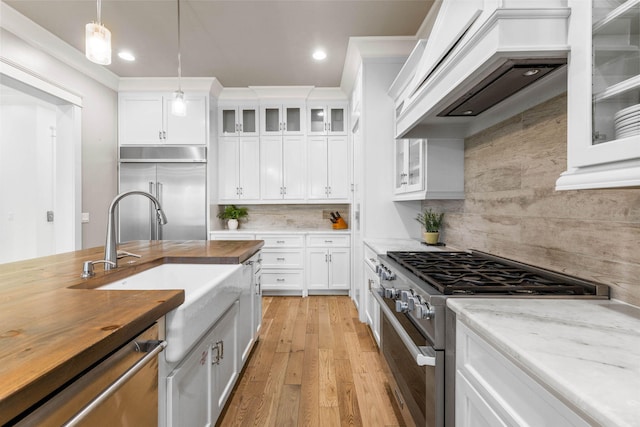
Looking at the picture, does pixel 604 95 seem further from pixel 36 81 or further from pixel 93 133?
pixel 93 133

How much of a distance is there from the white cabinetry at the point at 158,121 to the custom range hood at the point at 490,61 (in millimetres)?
3137

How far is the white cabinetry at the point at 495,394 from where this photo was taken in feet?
2.13

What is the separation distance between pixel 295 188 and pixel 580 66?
3.87 m

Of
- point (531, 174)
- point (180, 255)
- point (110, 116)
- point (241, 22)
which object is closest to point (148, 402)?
point (180, 255)

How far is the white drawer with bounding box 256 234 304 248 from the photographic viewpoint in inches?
171

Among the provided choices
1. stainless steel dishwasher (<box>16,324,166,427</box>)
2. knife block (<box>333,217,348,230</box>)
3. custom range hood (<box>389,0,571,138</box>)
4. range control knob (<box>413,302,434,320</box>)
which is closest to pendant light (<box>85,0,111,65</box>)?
stainless steel dishwasher (<box>16,324,166,427</box>)

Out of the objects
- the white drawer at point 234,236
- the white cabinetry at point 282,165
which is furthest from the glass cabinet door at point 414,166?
the white drawer at point 234,236

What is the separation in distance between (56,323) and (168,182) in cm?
378

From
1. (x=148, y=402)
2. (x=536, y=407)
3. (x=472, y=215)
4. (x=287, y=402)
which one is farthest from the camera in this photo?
(x=472, y=215)

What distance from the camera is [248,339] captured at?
240 cm

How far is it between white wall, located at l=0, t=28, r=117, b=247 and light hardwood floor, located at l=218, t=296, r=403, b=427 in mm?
2433

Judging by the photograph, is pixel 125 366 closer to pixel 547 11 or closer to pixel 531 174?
pixel 547 11

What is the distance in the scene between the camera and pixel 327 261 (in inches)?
171

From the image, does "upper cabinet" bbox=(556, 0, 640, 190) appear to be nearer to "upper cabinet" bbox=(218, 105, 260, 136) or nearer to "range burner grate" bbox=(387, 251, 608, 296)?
"range burner grate" bbox=(387, 251, 608, 296)
